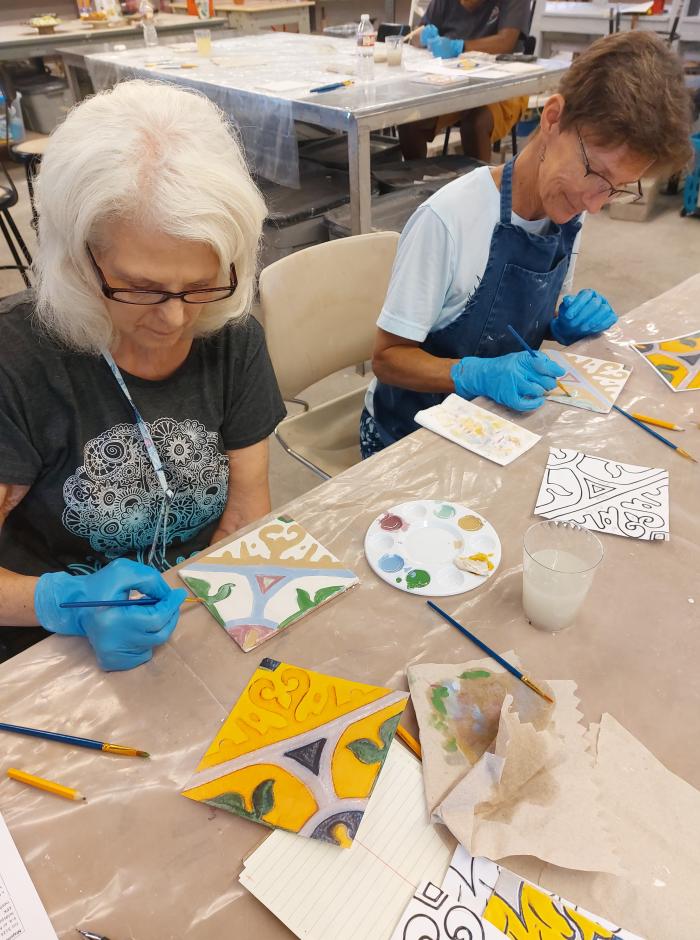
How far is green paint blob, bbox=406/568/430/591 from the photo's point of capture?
35.2 inches

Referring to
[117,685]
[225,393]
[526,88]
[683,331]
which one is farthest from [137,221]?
[526,88]

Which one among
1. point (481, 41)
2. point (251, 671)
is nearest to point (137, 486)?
point (251, 671)

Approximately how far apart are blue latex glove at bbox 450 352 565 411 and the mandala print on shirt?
1.83ft

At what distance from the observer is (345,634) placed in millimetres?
834

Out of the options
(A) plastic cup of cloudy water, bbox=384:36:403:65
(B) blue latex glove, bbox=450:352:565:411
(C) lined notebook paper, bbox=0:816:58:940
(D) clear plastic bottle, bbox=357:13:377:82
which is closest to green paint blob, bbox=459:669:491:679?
(C) lined notebook paper, bbox=0:816:58:940

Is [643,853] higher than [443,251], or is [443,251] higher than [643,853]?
[443,251]

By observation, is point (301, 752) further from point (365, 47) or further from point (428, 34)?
point (428, 34)

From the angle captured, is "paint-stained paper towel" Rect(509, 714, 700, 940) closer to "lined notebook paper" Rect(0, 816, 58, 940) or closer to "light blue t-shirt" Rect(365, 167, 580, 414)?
"lined notebook paper" Rect(0, 816, 58, 940)

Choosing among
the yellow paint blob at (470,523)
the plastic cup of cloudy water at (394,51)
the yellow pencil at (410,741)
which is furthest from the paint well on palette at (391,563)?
the plastic cup of cloudy water at (394,51)

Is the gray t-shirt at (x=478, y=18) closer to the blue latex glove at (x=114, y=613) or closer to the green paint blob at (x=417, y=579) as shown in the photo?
the green paint blob at (x=417, y=579)

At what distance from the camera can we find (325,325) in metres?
1.74

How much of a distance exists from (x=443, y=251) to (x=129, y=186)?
78cm

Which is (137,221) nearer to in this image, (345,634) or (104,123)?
(104,123)

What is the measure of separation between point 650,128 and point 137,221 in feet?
3.11
